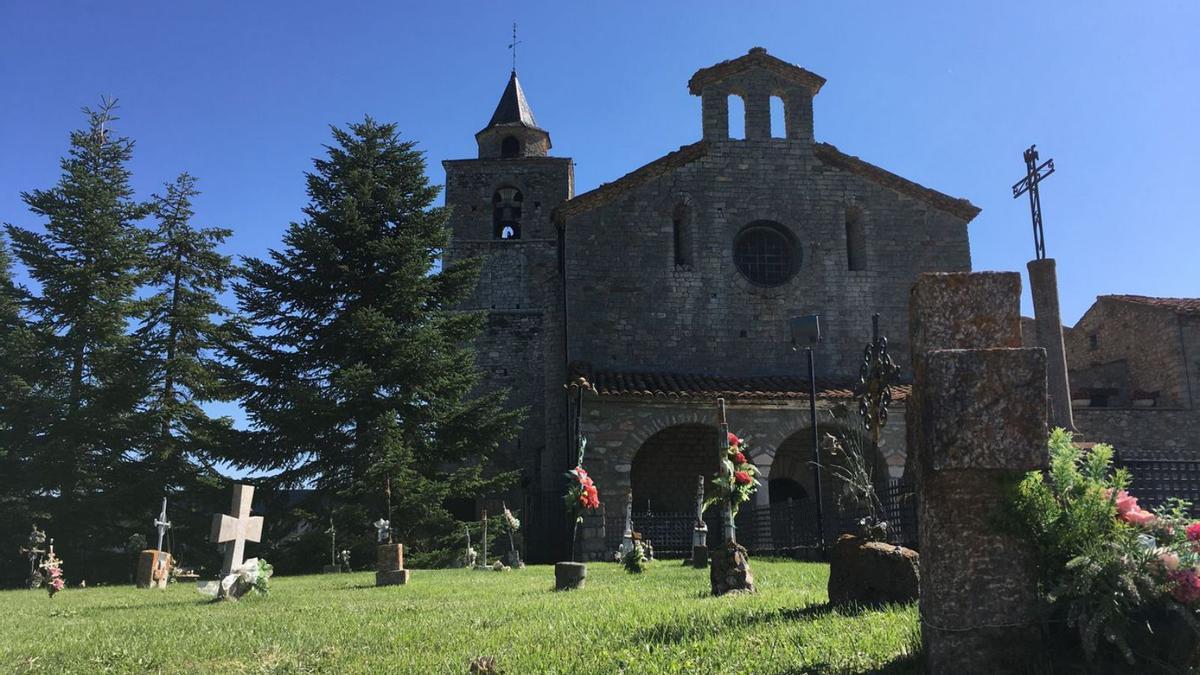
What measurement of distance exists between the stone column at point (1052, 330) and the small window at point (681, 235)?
30.7 ft

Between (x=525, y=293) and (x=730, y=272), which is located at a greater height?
(x=525, y=293)

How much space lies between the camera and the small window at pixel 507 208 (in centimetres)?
2909

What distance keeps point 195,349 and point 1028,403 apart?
26048mm

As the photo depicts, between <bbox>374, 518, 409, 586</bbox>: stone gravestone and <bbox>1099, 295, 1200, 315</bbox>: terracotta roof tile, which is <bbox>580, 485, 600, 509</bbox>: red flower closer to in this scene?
<bbox>374, 518, 409, 586</bbox>: stone gravestone

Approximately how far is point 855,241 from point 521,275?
1034 cm

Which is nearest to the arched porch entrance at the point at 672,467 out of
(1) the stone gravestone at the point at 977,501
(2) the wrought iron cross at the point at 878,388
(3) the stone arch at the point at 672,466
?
(3) the stone arch at the point at 672,466

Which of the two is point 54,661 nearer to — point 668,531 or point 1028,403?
point 1028,403

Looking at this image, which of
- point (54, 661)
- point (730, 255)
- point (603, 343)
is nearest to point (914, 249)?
point (730, 255)

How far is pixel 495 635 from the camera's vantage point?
6012 millimetres

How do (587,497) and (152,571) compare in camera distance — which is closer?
(587,497)

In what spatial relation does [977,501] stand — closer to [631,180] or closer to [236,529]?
[236,529]

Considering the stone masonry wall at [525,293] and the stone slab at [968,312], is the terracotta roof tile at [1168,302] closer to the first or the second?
the stone masonry wall at [525,293]

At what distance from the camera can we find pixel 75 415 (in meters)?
23.0

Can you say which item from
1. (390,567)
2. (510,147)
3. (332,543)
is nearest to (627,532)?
(390,567)
